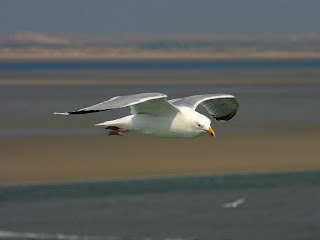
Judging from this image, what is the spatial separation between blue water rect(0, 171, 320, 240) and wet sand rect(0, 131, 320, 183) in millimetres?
1155

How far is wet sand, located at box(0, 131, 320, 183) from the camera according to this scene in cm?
2744

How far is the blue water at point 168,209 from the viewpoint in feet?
67.3

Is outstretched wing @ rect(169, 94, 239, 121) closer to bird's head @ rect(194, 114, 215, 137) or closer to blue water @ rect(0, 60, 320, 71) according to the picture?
bird's head @ rect(194, 114, 215, 137)

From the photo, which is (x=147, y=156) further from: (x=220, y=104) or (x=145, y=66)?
(x=145, y=66)

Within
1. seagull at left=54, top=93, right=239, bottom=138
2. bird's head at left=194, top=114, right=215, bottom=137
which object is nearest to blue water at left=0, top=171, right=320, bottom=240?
seagull at left=54, top=93, right=239, bottom=138

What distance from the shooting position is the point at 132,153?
99.3 feet

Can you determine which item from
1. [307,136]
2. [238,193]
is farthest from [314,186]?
[307,136]

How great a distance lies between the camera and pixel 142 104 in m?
17.1

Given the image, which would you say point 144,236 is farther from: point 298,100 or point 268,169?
point 298,100

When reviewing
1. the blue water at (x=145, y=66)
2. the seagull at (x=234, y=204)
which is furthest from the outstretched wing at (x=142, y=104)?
the blue water at (x=145, y=66)

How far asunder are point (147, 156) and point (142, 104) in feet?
41.6

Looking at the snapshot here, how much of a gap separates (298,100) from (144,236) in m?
33.0

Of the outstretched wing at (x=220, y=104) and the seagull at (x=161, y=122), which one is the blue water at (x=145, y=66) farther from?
the seagull at (x=161, y=122)

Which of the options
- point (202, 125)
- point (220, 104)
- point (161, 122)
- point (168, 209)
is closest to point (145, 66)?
point (168, 209)
